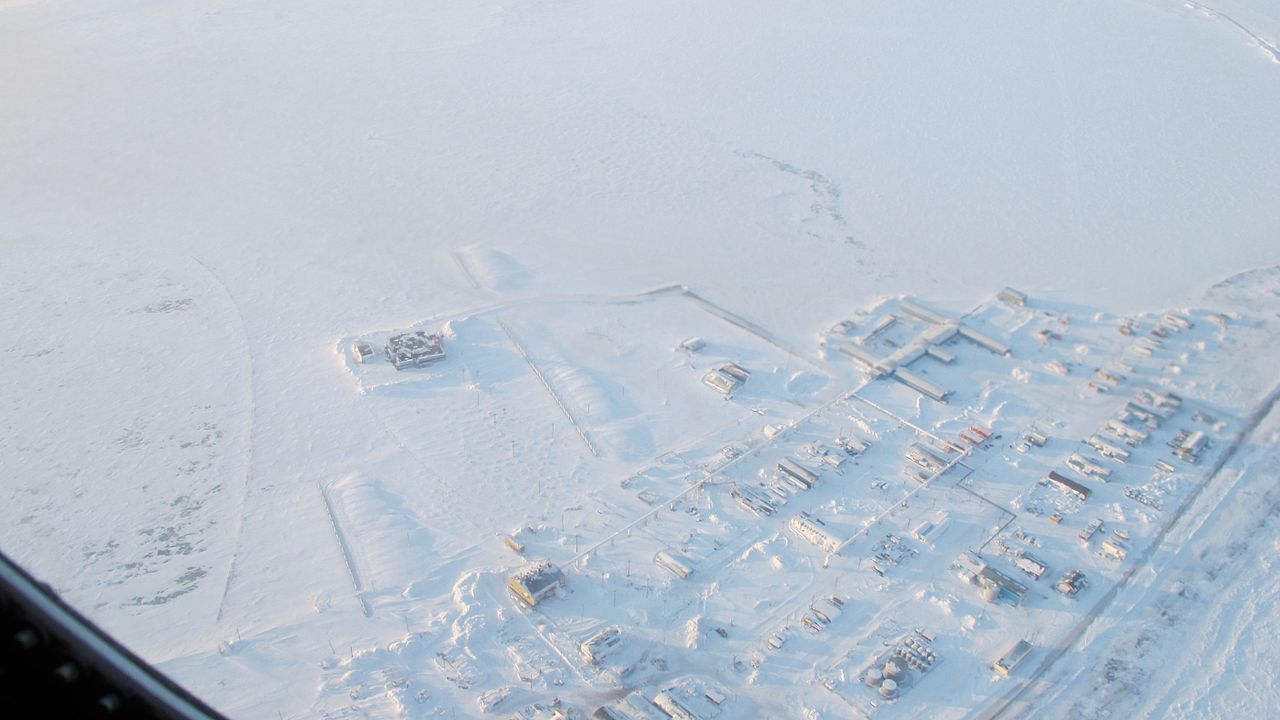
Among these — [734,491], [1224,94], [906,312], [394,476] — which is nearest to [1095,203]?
[906,312]

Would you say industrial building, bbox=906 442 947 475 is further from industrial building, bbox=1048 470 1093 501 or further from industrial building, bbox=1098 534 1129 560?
industrial building, bbox=1098 534 1129 560

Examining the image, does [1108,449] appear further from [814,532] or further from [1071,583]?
A: [814,532]

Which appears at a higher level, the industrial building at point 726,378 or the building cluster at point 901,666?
the industrial building at point 726,378

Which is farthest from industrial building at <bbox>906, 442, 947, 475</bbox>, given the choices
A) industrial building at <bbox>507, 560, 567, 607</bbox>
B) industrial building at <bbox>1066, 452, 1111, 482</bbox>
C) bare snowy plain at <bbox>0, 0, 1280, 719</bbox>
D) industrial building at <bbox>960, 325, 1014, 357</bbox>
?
A: industrial building at <bbox>507, 560, 567, 607</bbox>

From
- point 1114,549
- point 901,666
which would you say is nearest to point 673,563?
point 901,666

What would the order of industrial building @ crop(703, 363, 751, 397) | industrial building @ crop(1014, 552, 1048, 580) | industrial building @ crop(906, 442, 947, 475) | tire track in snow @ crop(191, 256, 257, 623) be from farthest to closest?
industrial building @ crop(703, 363, 751, 397) → industrial building @ crop(906, 442, 947, 475) → industrial building @ crop(1014, 552, 1048, 580) → tire track in snow @ crop(191, 256, 257, 623)

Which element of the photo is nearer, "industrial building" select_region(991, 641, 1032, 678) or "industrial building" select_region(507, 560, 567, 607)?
"industrial building" select_region(991, 641, 1032, 678)

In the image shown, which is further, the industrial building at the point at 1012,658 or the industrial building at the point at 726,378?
the industrial building at the point at 726,378

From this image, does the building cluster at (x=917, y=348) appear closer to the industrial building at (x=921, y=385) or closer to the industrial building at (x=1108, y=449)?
the industrial building at (x=921, y=385)

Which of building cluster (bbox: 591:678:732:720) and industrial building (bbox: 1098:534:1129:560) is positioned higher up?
building cluster (bbox: 591:678:732:720)

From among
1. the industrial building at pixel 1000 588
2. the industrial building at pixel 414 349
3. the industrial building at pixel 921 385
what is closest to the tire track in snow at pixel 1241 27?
the industrial building at pixel 921 385
